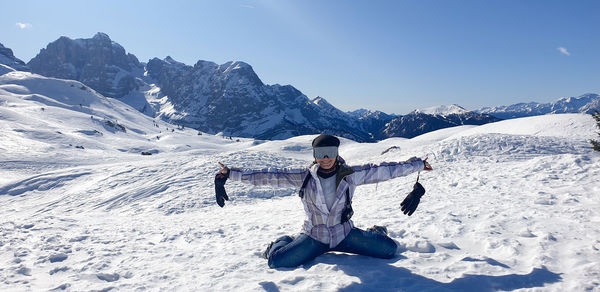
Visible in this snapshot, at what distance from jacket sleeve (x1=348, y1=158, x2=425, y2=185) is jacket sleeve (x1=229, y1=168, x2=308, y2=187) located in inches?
29.4

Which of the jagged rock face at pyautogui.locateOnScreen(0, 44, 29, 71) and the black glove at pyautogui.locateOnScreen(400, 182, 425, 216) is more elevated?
the jagged rock face at pyautogui.locateOnScreen(0, 44, 29, 71)

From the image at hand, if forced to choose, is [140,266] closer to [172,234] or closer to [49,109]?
[172,234]

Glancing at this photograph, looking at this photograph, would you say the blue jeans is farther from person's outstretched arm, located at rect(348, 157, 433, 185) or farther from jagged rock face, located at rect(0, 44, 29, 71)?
jagged rock face, located at rect(0, 44, 29, 71)

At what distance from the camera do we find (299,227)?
6.96 meters

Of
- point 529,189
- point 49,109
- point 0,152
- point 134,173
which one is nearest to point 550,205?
point 529,189

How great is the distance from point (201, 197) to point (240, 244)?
21.8 ft

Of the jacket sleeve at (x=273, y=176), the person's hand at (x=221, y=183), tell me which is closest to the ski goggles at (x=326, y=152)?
the jacket sleeve at (x=273, y=176)

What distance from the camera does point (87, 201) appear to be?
12656mm

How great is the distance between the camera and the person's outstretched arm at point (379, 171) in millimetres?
4301

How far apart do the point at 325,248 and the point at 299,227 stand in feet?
8.77

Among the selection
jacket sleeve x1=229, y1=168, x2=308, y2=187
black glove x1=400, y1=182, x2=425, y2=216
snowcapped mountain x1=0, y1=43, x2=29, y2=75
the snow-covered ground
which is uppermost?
snowcapped mountain x1=0, y1=43, x2=29, y2=75

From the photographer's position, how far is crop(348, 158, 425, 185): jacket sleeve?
169 inches

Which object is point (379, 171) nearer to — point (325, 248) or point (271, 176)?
point (325, 248)

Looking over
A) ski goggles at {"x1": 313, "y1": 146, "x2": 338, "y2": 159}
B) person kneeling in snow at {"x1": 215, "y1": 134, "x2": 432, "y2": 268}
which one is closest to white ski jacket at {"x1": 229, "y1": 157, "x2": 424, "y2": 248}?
person kneeling in snow at {"x1": 215, "y1": 134, "x2": 432, "y2": 268}
